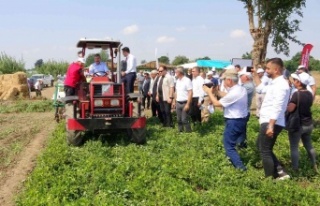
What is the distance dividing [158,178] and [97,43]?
5.10m

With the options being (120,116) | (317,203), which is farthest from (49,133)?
(317,203)

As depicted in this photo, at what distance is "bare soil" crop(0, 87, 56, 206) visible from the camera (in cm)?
621

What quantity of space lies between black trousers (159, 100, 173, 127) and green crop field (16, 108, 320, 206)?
7.43 feet

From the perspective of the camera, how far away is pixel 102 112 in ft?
27.8

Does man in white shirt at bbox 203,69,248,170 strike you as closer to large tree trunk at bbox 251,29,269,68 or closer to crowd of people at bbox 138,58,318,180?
crowd of people at bbox 138,58,318,180

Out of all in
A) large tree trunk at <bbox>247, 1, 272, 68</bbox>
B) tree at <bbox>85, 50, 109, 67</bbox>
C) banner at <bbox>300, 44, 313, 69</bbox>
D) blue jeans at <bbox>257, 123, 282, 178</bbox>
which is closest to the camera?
blue jeans at <bbox>257, 123, 282, 178</bbox>

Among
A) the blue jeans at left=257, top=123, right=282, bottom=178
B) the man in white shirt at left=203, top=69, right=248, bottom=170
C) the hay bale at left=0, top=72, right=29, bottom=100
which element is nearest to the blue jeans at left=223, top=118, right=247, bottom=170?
the man in white shirt at left=203, top=69, right=248, bottom=170

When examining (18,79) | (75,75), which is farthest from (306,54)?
(18,79)

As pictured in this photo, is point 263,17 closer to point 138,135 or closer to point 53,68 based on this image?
point 138,135

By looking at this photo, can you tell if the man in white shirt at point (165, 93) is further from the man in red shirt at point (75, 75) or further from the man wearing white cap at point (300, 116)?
the man wearing white cap at point (300, 116)

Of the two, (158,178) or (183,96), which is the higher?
(183,96)

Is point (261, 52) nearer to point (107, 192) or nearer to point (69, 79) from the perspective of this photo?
point (69, 79)

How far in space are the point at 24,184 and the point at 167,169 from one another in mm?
2202

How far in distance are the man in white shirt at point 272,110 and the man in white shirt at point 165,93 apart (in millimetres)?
4568
